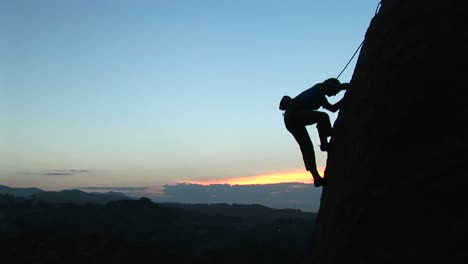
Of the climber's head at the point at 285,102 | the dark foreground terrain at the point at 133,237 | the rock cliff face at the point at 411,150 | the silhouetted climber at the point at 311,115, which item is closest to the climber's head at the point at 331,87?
the silhouetted climber at the point at 311,115

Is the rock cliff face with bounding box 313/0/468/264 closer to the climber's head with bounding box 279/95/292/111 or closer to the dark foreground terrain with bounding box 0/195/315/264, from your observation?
the climber's head with bounding box 279/95/292/111

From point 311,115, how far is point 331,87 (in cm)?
52

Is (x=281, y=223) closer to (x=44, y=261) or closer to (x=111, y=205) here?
(x=111, y=205)

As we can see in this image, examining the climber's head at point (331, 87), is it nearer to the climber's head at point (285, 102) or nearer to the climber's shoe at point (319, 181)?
the climber's head at point (285, 102)

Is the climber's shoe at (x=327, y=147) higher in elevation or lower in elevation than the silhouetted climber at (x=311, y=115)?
lower

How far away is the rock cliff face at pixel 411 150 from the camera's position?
4699mm

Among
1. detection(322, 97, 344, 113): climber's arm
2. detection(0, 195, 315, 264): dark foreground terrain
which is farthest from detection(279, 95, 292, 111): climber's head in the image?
detection(0, 195, 315, 264): dark foreground terrain

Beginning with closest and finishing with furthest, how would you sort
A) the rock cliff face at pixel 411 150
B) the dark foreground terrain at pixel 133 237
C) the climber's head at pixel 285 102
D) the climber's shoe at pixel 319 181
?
the rock cliff face at pixel 411 150
the climber's shoe at pixel 319 181
the climber's head at pixel 285 102
the dark foreground terrain at pixel 133 237

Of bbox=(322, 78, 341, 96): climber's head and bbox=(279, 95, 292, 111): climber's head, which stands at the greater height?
bbox=(322, 78, 341, 96): climber's head

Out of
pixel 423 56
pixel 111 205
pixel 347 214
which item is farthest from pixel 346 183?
pixel 111 205

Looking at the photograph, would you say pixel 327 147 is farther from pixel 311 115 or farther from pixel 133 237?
pixel 133 237

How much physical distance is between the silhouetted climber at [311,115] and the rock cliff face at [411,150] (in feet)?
5.00

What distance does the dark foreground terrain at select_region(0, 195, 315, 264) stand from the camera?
277ft

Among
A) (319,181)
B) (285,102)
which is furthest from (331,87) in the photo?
(319,181)
